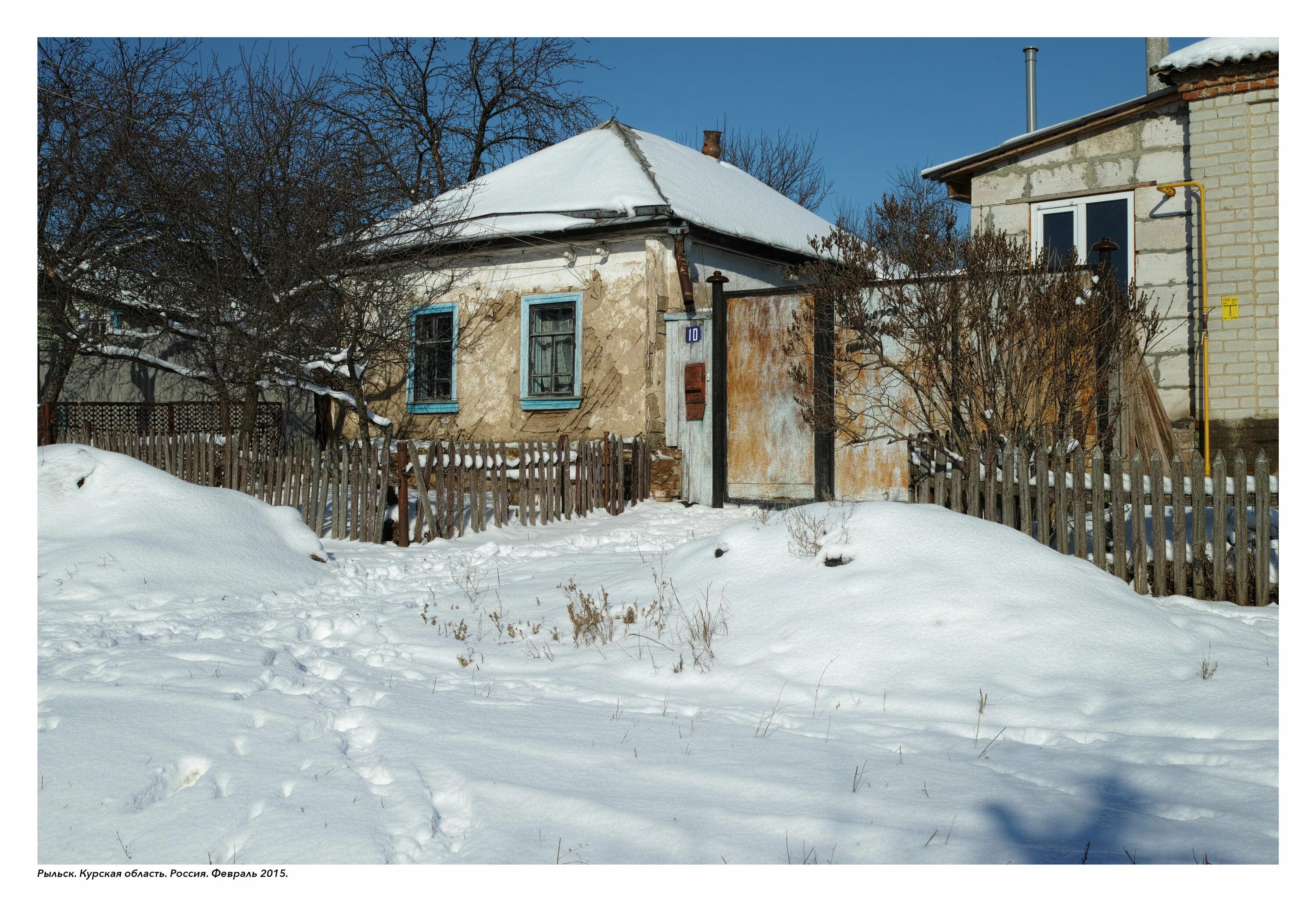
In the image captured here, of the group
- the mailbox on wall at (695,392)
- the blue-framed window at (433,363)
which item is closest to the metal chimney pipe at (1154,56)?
the mailbox on wall at (695,392)

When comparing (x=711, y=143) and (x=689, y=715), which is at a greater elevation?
(x=711, y=143)

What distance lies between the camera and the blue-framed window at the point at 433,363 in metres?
14.2

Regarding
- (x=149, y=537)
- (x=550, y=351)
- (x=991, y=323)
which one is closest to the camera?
(x=149, y=537)

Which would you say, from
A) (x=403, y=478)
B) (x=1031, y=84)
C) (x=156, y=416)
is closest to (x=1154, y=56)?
(x=1031, y=84)

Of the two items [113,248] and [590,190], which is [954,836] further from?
[113,248]

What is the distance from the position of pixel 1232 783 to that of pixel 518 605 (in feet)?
14.0

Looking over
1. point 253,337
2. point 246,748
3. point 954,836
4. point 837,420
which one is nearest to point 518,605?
point 246,748

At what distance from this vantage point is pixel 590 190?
13703 millimetres

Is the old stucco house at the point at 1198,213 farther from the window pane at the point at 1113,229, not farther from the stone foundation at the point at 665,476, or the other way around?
the stone foundation at the point at 665,476

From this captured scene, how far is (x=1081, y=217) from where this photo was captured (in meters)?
12.7

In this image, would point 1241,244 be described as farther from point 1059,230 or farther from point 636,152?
point 636,152

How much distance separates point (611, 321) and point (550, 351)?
1150 mm

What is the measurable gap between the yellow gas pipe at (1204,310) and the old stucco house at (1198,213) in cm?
2

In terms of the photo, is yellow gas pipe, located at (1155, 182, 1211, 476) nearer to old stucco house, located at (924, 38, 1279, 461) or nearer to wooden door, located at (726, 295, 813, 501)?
old stucco house, located at (924, 38, 1279, 461)
